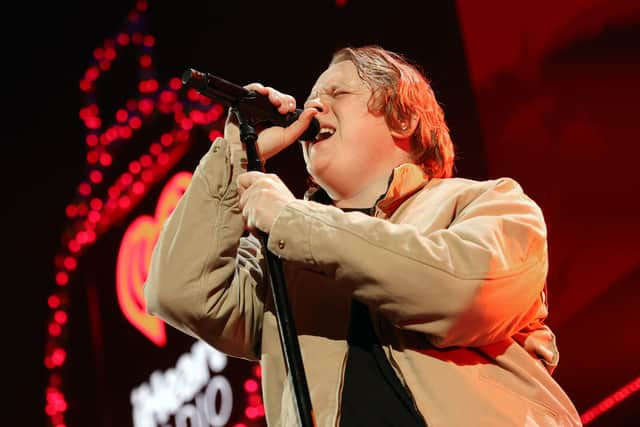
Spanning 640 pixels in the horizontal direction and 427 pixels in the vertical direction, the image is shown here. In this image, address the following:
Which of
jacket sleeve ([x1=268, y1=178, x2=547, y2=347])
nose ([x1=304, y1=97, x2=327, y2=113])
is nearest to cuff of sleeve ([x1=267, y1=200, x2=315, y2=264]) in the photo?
jacket sleeve ([x1=268, y1=178, x2=547, y2=347])

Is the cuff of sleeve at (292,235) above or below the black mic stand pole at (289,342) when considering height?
above

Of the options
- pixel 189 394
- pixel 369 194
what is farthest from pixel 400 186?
pixel 189 394

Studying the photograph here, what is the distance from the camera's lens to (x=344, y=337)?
145 cm

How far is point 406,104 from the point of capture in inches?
70.9

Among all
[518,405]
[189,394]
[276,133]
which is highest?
[276,133]

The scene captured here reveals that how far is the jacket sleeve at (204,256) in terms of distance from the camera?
4.97 ft

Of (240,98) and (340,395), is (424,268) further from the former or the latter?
(240,98)

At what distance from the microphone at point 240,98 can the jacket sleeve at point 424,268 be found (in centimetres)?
23

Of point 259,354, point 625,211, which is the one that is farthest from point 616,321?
point 259,354

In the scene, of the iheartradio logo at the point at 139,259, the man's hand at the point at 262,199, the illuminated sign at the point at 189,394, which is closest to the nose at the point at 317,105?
the man's hand at the point at 262,199

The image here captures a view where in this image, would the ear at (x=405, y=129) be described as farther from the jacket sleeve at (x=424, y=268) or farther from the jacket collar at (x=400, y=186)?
the jacket sleeve at (x=424, y=268)

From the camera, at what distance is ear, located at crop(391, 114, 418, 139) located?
1777 mm

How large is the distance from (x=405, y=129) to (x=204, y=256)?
0.54 m

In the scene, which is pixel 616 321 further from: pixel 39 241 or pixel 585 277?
pixel 39 241
